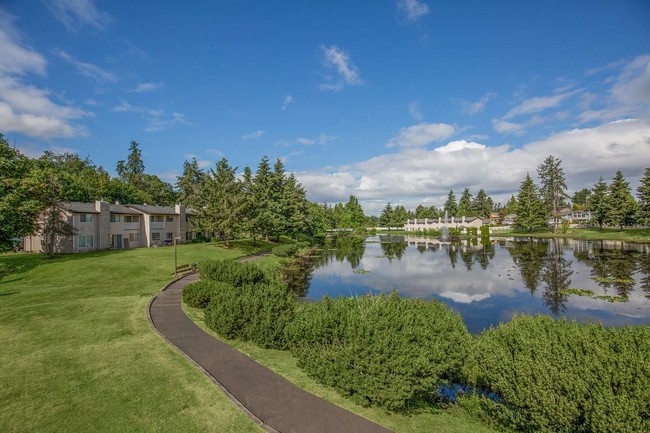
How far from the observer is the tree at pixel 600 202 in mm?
82000

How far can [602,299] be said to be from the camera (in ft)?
79.4

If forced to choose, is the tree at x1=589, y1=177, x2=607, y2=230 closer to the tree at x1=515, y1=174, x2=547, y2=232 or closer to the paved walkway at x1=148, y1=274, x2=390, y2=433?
the tree at x1=515, y1=174, x2=547, y2=232

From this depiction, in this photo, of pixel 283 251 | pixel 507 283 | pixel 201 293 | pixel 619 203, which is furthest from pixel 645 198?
pixel 201 293

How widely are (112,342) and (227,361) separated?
5.24m

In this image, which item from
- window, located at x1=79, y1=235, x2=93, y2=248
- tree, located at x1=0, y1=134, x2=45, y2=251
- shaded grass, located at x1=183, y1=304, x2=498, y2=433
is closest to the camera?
shaded grass, located at x1=183, y1=304, x2=498, y2=433

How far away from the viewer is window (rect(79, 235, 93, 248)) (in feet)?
137

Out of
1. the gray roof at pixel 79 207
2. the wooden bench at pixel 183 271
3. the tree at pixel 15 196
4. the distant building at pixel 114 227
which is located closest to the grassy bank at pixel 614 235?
the wooden bench at pixel 183 271

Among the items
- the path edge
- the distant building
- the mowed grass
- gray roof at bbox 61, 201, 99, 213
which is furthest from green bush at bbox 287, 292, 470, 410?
gray roof at bbox 61, 201, 99, 213

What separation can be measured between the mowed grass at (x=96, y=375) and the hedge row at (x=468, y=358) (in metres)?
3.29

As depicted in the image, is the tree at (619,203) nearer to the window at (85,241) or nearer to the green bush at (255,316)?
the green bush at (255,316)

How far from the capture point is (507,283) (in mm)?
31203

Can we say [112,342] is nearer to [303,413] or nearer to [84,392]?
[84,392]

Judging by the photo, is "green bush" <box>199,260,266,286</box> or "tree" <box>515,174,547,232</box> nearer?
"green bush" <box>199,260,266,286</box>

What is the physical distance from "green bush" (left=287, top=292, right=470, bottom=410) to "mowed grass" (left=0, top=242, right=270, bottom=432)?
3050 millimetres
